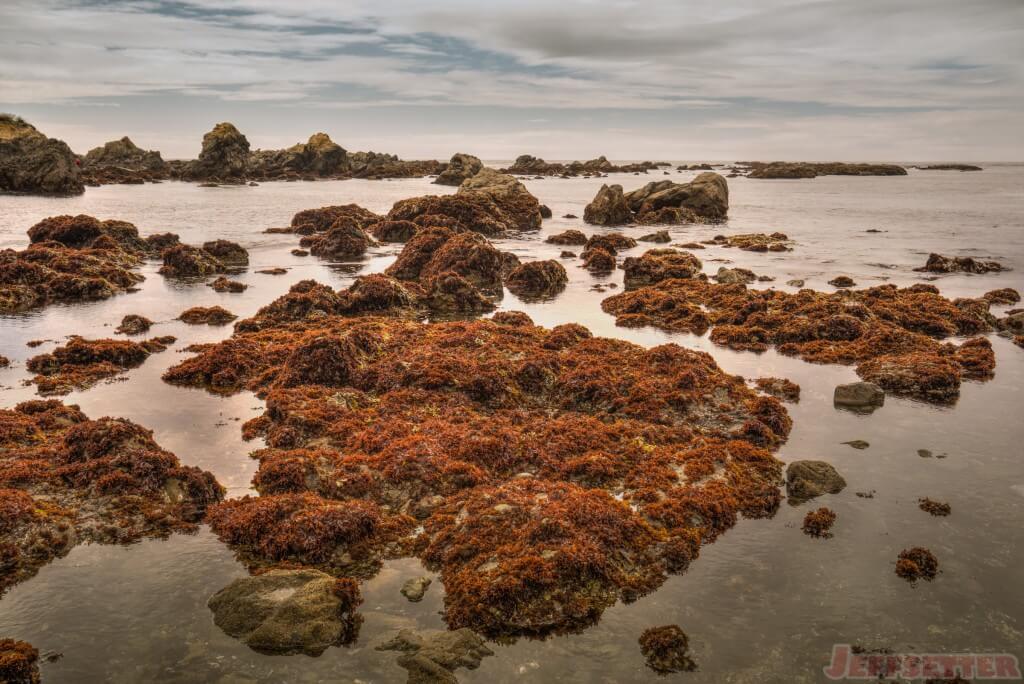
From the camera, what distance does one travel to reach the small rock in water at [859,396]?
1502 cm

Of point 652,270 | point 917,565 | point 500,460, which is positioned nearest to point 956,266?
point 652,270

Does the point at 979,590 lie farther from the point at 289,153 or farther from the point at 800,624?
the point at 289,153

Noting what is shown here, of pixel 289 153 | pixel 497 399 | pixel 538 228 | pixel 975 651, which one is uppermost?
pixel 289 153

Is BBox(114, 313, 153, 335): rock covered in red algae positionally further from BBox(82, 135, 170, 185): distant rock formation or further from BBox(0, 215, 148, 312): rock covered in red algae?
BBox(82, 135, 170, 185): distant rock formation

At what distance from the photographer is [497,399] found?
15039 mm

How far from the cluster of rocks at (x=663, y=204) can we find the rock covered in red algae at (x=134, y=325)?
140 feet

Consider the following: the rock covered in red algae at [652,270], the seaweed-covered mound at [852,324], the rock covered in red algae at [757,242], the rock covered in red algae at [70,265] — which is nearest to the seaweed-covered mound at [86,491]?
the rock covered in red algae at [70,265]

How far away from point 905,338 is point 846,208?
68.9 metres

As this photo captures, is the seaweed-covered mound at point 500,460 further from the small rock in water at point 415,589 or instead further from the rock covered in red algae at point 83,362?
the rock covered in red algae at point 83,362

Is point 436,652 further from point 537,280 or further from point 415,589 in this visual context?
point 537,280

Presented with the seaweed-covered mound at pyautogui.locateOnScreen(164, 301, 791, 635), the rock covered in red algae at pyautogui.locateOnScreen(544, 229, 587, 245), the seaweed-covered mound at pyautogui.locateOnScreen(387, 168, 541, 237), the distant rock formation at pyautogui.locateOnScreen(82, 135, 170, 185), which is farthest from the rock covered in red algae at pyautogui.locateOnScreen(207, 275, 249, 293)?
the distant rock formation at pyautogui.locateOnScreen(82, 135, 170, 185)

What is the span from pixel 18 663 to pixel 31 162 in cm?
9093

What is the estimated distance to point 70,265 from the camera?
27969 mm

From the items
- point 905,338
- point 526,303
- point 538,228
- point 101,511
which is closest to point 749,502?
point 101,511
